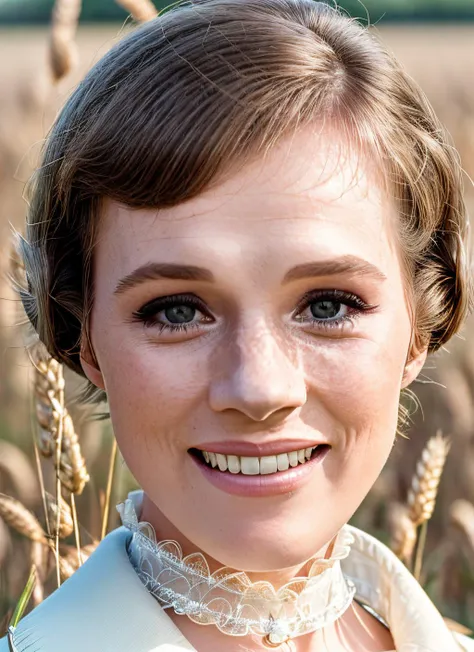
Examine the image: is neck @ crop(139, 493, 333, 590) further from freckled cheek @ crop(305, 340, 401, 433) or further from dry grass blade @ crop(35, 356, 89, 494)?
dry grass blade @ crop(35, 356, 89, 494)

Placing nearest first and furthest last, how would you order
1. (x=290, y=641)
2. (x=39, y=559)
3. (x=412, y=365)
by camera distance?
(x=290, y=641), (x=412, y=365), (x=39, y=559)

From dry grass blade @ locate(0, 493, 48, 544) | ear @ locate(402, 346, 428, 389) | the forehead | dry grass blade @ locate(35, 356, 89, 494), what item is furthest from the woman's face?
dry grass blade @ locate(0, 493, 48, 544)

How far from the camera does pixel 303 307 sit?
1349mm

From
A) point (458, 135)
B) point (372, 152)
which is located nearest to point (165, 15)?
point (372, 152)

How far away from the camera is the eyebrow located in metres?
1.30

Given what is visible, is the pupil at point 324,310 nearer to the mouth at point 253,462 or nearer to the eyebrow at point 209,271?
the eyebrow at point 209,271

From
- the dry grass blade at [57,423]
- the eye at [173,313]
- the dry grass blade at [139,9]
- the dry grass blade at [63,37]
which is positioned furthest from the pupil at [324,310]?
the dry grass blade at [63,37]

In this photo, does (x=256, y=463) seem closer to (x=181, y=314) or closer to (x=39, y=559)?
(x=181, y=314)

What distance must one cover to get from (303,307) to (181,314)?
15 centimetres

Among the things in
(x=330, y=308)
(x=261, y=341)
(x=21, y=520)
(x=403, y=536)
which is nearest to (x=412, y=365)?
(x=330, y=308)

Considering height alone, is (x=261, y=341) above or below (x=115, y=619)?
above

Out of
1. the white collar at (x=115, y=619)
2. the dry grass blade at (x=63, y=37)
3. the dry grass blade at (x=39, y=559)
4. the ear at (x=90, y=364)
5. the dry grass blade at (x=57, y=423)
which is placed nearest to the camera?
the white collar at (x=115, y=619)

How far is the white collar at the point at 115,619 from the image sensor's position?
4.52 ft

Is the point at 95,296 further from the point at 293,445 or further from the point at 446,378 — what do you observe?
the point at 446,378
